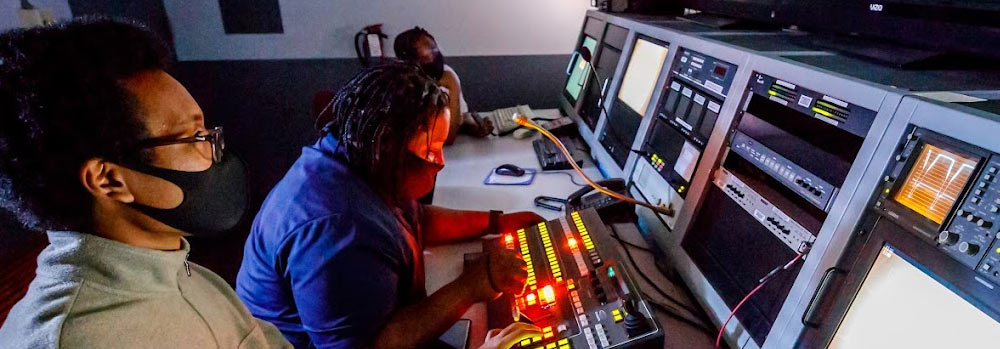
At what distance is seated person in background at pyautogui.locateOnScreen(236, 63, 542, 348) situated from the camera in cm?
88

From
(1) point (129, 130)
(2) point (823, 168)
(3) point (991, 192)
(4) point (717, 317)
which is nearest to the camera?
(3) point (991, 192)

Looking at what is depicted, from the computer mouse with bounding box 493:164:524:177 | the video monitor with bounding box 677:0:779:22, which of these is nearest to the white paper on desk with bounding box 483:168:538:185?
the computer mouse with bounding box 493:164:524:177

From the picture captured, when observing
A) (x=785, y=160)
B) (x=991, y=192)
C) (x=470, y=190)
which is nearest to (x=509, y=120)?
(x=470, y=190)

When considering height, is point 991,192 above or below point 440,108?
above

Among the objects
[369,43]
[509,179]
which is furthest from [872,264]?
[369,43]

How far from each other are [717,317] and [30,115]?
111cm

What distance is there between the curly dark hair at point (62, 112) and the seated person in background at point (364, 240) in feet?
1.03

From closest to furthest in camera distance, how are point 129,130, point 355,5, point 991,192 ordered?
point 991,192, point 129,130, point 355,5

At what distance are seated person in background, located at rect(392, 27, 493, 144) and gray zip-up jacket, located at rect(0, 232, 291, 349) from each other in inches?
55.6

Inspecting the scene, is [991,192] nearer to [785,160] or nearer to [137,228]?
[785,160]

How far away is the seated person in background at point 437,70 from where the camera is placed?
2170 mm

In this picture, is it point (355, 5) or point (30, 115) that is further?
point (355, 5)

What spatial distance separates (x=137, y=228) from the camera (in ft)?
2.38

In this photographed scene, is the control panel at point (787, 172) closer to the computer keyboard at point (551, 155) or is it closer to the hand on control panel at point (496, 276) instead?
the hand on control panel at point (496, 276)
